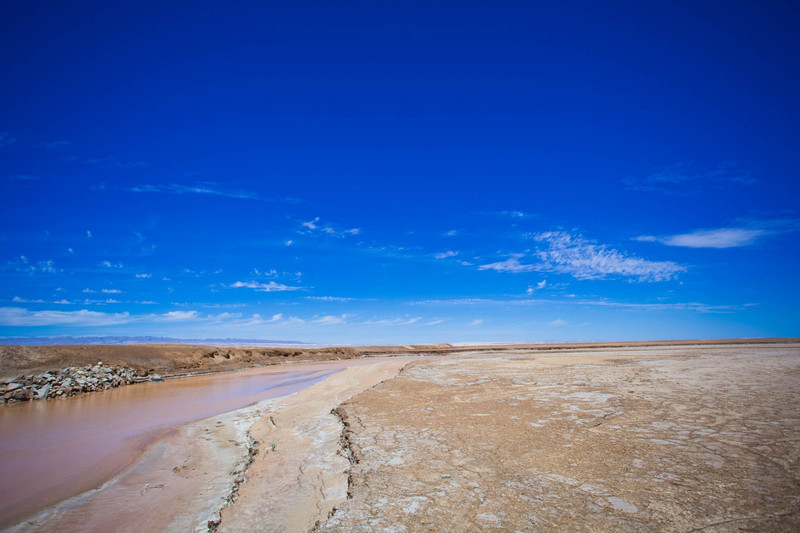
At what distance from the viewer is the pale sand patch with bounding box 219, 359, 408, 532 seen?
3557 mm

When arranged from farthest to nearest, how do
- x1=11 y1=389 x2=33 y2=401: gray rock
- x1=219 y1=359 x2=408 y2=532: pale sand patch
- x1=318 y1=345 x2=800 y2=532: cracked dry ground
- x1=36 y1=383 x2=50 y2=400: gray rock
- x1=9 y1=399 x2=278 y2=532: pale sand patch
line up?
1. x1=36 y1=383 x2=50 y2=400: gray rock
2. x1=11 y1=389 x2=33 y2=401: gray rock
3. x1=9 y1=399 x2=278 y2=532: pale sand patch
4. x1=219 y1=359 x2=408 y2=532: pale sand patch
5. x1=318 y1=345 x2=800 y2=532: cracked dry ground

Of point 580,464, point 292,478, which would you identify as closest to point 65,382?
point 292,478

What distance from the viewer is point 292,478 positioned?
4.57 meters

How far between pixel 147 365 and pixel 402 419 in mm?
21308

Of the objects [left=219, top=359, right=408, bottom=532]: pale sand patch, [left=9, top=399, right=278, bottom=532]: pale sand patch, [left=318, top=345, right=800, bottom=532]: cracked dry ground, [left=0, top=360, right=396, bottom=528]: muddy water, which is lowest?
[left=0, top=360, right=396, bottom=528]: muddy water

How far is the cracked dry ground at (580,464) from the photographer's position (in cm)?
318

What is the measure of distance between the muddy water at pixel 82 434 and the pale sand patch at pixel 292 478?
7.41ft

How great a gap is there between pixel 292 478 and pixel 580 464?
3533 millimetres

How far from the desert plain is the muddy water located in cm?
48

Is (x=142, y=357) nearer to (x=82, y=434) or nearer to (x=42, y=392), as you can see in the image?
(x=42, y=392)

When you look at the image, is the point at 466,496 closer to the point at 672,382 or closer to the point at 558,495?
the point at 558,495

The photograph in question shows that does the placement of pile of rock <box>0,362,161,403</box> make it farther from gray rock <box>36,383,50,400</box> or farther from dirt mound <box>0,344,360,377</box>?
dirt mound <box>0,344,360,377</box>

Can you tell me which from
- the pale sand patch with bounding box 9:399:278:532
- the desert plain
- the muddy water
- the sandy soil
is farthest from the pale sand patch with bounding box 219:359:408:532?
the sandy soil

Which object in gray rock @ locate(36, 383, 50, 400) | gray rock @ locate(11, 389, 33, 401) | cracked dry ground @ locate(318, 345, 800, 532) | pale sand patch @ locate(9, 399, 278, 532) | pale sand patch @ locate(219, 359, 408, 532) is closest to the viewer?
cracked dry ground @ locate(318, 345, 800, 532)
